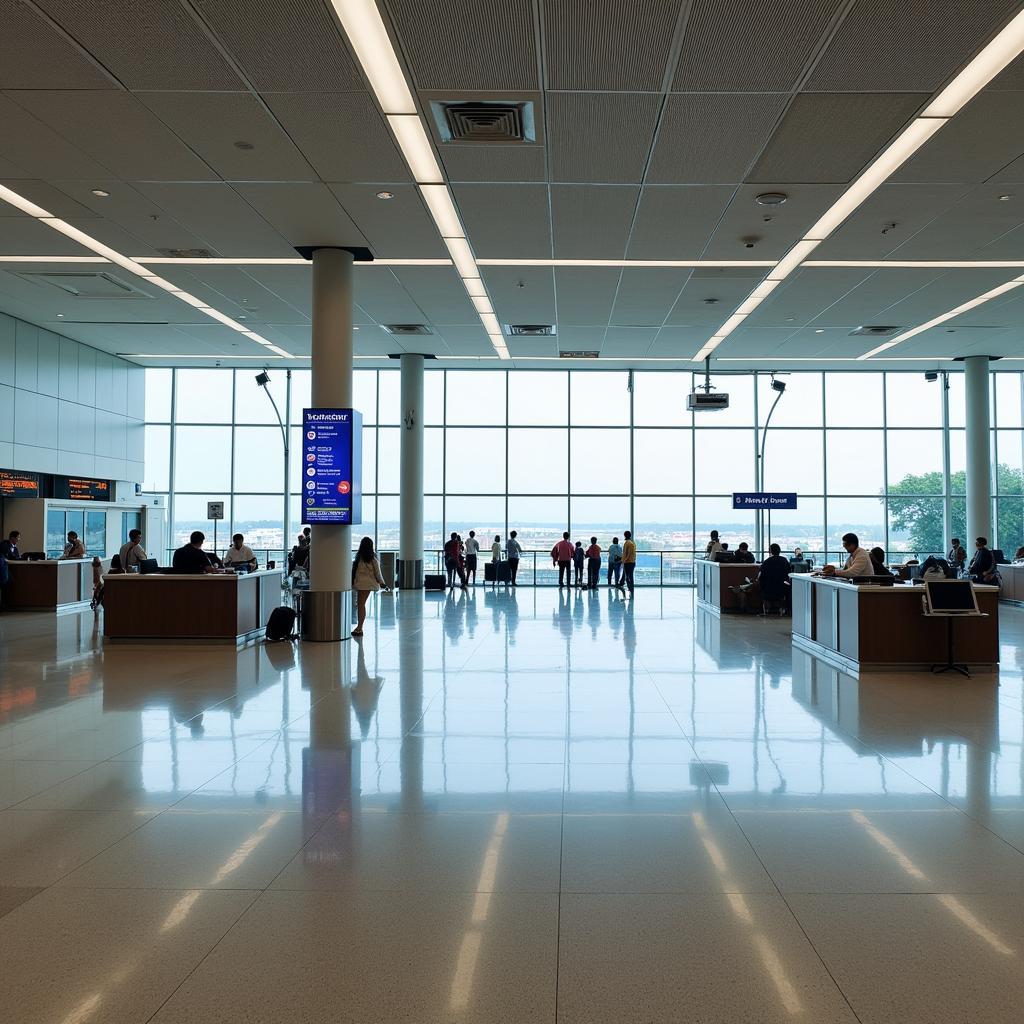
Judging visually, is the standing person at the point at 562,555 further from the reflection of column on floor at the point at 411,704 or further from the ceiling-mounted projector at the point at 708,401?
the reflection of column on floor at the point at 411,704

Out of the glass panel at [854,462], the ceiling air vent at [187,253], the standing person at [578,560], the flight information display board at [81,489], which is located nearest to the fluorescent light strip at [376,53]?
the ceiling air vent at [187,253]

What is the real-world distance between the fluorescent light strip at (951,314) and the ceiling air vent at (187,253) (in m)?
13.0

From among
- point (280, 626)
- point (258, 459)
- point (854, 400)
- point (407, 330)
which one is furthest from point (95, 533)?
point (854, 400)

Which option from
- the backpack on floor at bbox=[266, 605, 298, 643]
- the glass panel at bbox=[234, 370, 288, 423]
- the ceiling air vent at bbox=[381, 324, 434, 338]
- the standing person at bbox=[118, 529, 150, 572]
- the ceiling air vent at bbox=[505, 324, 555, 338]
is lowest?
the backpack on floor at bbox=[266, 605, 298, 643]

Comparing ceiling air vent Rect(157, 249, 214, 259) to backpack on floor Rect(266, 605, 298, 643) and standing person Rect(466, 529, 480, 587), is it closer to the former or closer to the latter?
backpack on floor Rect(266, 605, 298, 643)

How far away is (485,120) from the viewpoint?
8.27 meters

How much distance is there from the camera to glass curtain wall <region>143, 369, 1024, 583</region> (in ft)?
85.3

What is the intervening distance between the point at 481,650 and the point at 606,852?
24.6ft

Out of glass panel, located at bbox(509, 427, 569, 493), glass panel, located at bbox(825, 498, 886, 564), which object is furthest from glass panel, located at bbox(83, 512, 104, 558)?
glass panel, located at bbox(825, 498, 886, 564)

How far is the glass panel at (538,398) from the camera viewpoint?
26172mm

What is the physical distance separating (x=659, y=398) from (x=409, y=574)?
31.3 ft

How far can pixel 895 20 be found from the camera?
650cm

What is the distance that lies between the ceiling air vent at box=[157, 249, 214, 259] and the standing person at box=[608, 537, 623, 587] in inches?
578

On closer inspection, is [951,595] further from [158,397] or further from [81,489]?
[158,397]
